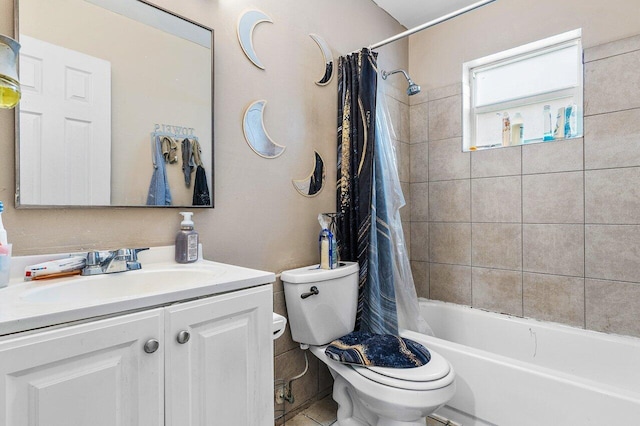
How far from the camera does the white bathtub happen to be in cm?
129

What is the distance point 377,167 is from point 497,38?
4.19 feet

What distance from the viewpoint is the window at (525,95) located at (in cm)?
200

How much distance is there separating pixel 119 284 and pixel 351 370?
95cm

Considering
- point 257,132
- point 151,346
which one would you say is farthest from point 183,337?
point 257,132

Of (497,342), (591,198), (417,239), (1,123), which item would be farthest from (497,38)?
(1,123)

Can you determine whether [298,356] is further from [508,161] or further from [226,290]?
[508,161]

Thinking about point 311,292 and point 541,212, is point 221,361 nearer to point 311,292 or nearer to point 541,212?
point 311,292

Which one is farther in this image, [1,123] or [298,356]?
[298,356]

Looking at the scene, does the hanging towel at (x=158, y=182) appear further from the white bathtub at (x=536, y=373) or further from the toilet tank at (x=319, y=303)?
the white bathtub at (x=536, y=373)

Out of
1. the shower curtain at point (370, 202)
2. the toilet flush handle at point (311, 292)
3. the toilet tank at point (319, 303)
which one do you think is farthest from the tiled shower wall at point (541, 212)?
the toilet flush handle at point (311, 292)

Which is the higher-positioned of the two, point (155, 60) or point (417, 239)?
→ point (155, 60)

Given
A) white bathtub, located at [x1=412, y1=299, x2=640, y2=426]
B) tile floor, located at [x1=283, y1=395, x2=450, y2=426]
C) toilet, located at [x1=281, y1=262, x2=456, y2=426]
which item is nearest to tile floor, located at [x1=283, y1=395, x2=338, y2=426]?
tile floor, located at [x1=283, y1=395, x2=450, y2=426]

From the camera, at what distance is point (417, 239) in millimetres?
2535

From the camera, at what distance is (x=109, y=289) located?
3.21 ft
